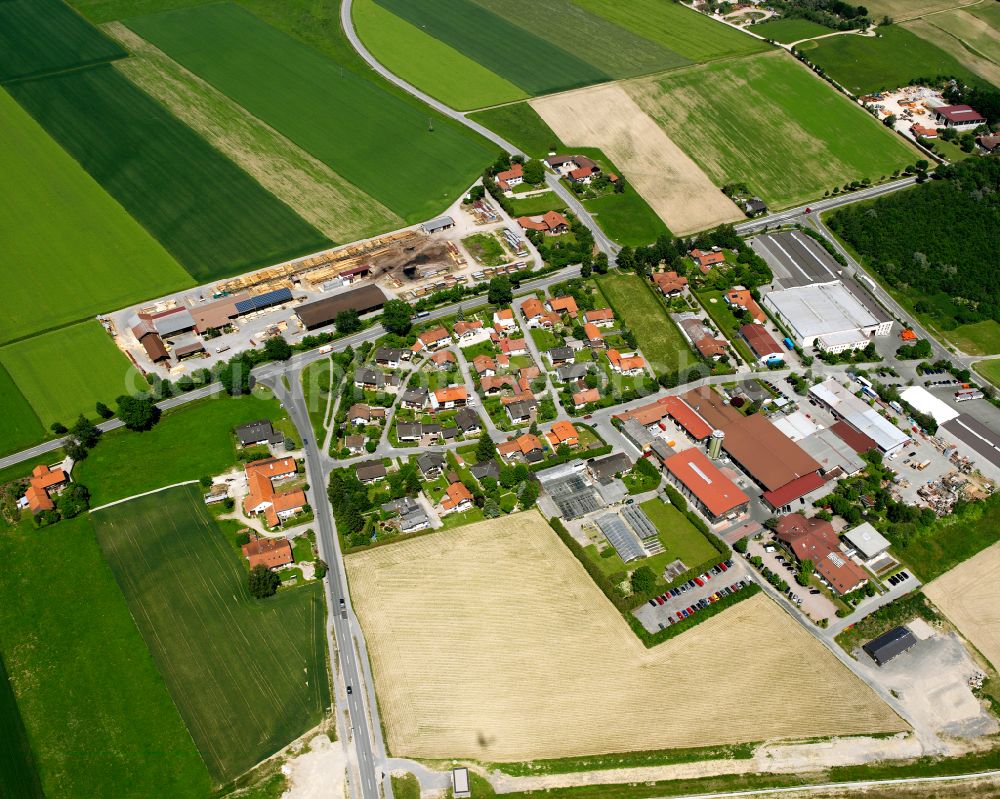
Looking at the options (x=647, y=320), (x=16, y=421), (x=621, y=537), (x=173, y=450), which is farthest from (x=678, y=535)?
(x=16, y=421)

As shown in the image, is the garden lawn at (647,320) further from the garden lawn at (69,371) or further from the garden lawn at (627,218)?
the garden lawn at (69,371)

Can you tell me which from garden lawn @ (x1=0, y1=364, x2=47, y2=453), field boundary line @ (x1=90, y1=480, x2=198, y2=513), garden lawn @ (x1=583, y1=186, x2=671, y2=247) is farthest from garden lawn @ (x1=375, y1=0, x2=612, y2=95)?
garden lawn @ (x1=0, y1=364, x2=47, y2=453)

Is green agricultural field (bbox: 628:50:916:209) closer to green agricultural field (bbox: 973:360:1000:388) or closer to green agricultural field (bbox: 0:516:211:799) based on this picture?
green agricultural field (bbox: 973:360:1000:388)

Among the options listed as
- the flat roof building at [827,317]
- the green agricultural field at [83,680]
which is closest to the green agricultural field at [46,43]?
the green agricultural field at [83,680]

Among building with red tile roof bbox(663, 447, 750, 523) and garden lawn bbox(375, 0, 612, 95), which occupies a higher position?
garden lawn bbox(375, 0, 612, 95)

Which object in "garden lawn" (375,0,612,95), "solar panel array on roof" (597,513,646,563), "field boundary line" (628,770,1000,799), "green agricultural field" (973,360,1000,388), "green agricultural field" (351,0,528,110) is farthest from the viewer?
"garden lawn" (375,0,612,95)

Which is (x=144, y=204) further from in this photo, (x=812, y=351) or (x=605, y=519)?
(x=812, y=351)

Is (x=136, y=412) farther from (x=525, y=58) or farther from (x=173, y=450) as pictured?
(x=525, y=58)
